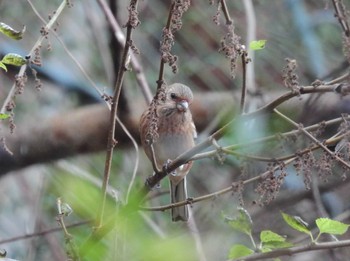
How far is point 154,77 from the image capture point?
4.59m

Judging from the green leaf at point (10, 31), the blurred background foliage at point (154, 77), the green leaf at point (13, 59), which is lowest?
the green leaf at point (13, 59)

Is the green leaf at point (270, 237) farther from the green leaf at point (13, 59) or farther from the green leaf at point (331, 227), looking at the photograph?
the green leaf at point (13, 59)

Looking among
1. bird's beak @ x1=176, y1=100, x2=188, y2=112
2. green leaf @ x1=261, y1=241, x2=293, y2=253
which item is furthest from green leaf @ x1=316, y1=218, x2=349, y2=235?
bird's beak @ x1=176, y1=100, x2=188, y2=112

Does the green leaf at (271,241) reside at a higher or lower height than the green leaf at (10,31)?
lower

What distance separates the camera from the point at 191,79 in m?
4.70

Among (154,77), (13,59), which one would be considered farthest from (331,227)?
(154,77)

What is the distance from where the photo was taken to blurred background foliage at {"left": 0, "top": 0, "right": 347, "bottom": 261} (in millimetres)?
3510

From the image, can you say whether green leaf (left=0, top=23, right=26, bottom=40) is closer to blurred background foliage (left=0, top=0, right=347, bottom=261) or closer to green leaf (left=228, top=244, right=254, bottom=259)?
green leaf (left=228, top=244, right=254, bottom=259)

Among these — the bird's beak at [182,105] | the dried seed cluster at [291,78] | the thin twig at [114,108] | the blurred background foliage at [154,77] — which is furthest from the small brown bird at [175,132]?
the dried seed cluster at [291,78]

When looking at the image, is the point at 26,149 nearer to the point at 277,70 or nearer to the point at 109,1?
the point at 109,1

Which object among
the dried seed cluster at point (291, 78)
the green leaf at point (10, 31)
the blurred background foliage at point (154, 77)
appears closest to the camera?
the dried seed cluster at point (291, 78)

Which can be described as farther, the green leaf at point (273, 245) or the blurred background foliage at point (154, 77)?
the blurred background foliage at point (154, 77)

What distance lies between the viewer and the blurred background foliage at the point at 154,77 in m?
3.51

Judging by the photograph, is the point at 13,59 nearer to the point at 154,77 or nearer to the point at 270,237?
the point at 270,237
